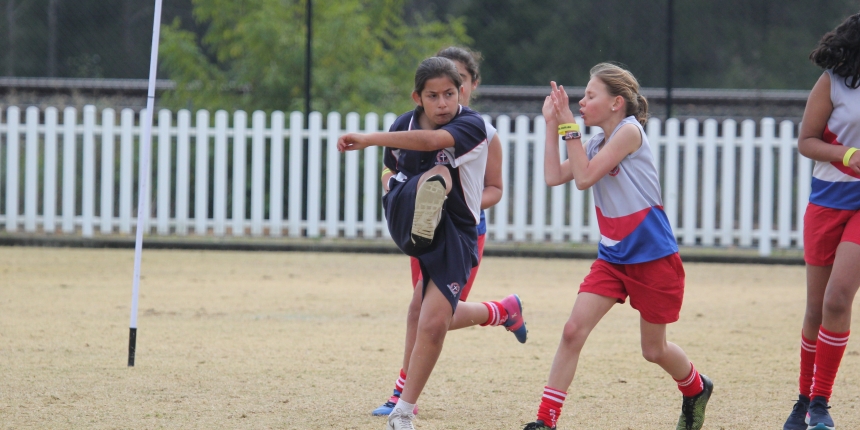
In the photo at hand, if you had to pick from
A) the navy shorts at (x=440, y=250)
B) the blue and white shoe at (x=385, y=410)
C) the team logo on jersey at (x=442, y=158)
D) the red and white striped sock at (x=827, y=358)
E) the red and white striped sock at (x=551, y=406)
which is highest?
the team logo on jersey at (x=442, y=158)

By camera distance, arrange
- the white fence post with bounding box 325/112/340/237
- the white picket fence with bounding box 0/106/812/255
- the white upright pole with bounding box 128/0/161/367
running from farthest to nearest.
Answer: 1. the white fence post with bounding box 325/112/340/237
2. the white picket fence with bounding box 0/106/812/255
3. the white upright pole with bounding box 128/0/161/367

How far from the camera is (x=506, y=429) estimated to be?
13.4 feet

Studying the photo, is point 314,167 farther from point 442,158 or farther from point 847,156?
point 847,156

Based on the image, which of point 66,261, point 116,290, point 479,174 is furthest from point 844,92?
point 66,261

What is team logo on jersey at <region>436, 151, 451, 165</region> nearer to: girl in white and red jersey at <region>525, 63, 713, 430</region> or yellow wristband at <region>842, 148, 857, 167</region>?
girl in white and red jersey at <region>525, 63, 713, 430</region>

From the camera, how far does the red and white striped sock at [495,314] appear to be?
15.7 ft

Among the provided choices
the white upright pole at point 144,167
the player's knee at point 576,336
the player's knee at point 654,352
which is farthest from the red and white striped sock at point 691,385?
the white upright pole at point 144,167

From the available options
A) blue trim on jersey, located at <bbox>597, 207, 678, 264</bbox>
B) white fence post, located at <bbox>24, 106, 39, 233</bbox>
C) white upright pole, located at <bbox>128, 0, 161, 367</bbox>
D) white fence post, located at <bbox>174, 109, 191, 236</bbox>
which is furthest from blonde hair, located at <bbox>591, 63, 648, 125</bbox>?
white fence post, located at <bbox>24, 106, 39, 233</bbox>

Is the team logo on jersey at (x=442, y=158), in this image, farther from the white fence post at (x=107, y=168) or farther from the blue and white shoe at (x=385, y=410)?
the white fence post at (x=107, y=168)

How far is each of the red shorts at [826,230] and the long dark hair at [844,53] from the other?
0.50 m

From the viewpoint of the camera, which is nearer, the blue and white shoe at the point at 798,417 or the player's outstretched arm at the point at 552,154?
the player's outstretched arm at the point at 552,154

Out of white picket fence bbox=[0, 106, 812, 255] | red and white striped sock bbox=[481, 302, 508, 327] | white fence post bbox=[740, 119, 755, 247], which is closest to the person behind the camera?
red and white striped sock bbox=[481, 302, 508, 327]

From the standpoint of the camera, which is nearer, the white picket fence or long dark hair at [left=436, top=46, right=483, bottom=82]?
long dark hair at [left=436, top=46, right=483, bottom=82]

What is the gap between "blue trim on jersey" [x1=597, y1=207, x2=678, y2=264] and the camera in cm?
377
